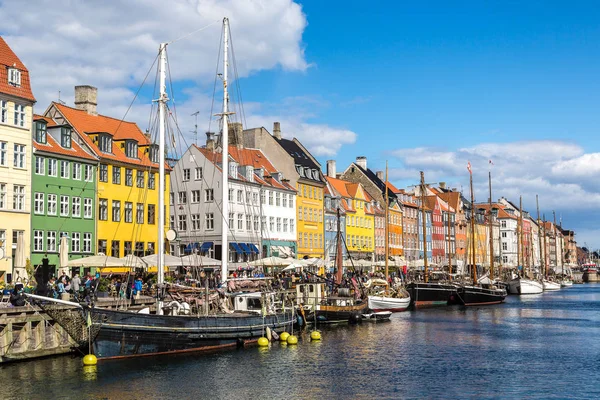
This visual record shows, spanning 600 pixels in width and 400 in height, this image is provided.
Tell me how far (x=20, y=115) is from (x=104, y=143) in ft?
31.4

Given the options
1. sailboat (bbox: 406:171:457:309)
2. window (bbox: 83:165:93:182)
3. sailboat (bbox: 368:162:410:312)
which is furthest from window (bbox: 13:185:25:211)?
sailboat (bbox: 406:171:457:309)

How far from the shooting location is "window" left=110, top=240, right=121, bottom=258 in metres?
63.7

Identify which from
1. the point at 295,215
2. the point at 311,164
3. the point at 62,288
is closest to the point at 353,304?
the point at 62,288

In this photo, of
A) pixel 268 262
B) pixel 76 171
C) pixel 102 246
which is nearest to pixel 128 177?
pixel 76 171

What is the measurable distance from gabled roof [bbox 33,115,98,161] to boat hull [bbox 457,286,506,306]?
40.1 meters

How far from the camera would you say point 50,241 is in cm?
5744

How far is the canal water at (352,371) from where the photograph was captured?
28.2 metres

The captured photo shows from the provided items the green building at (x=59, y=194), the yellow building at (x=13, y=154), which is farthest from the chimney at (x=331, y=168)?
the yellow building at (x=13, y=154)

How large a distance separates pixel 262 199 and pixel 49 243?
2974 cm

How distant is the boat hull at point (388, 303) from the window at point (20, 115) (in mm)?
29841

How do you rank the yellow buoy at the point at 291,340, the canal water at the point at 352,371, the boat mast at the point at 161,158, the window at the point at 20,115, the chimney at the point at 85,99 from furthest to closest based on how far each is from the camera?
the chimney at the point at 85,99 < the window at the point at 20,115 < the yellow buoy at the point at 291,340 < the boat mast at the point at 161,158 < the canal water at the point at 352,371

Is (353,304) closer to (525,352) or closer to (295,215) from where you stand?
(525,352)

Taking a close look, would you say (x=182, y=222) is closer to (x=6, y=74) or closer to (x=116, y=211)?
(x=116, y=211)

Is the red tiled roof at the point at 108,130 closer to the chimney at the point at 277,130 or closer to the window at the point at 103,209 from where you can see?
the window at the point at 103,209
